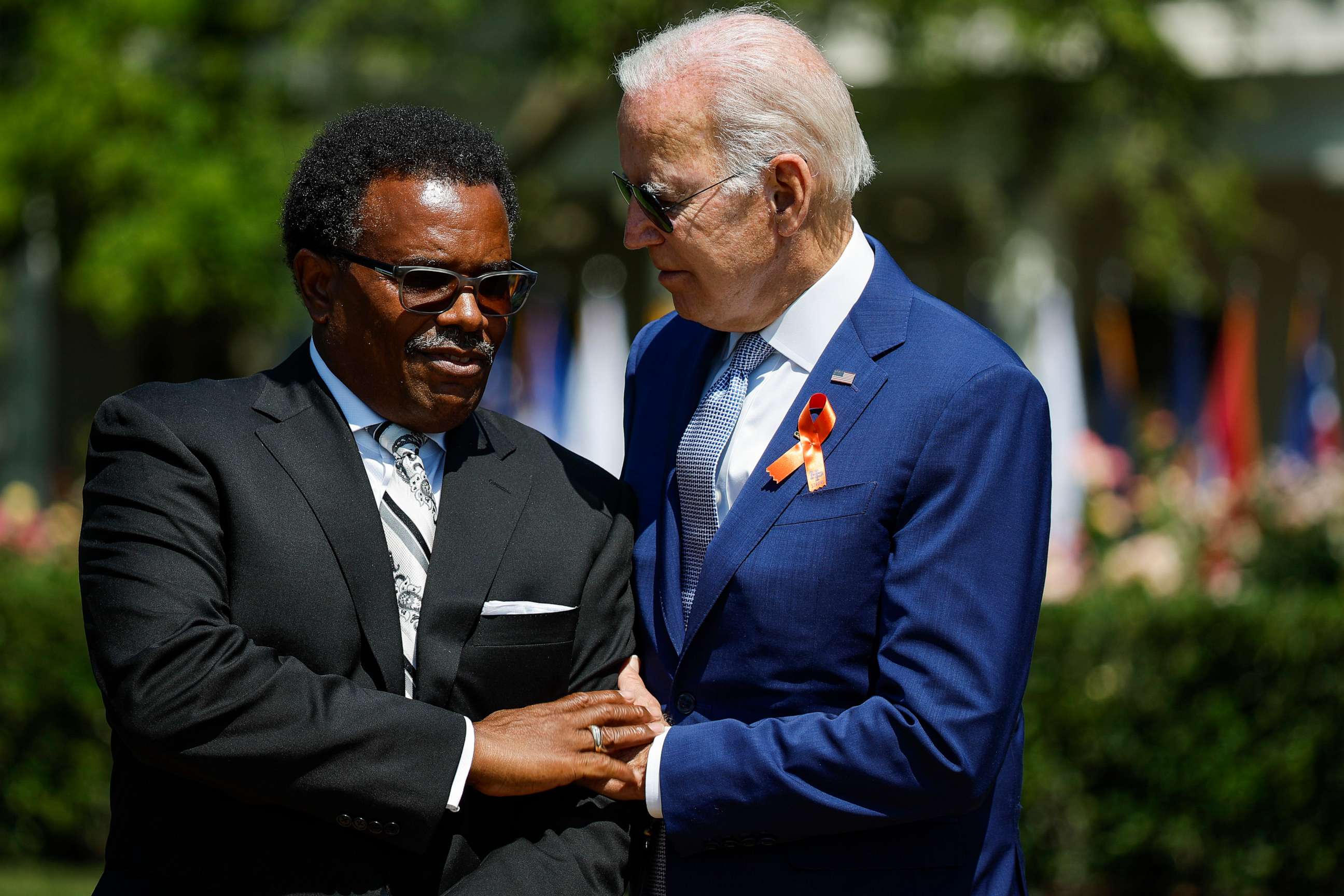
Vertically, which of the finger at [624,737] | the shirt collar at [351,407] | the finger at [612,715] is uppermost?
the shirt collar at [351,407]

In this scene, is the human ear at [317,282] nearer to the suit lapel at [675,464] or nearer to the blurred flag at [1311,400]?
the suit lapel at [675,464]

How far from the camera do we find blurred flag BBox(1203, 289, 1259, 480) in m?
9.55

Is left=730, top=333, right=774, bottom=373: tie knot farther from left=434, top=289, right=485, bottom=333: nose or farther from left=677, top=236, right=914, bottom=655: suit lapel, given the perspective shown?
left=434, top=289, right=485, bottom=333: nose

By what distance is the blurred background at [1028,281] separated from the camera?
19.6 feet

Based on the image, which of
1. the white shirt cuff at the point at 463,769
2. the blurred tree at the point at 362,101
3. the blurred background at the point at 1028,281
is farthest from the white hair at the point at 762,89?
the blurred tree at the point at 362,101

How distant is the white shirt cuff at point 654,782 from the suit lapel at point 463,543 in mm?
376

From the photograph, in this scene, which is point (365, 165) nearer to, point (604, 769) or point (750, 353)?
point (750, 353)

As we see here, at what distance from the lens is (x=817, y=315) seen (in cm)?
275

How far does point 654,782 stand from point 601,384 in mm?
7654

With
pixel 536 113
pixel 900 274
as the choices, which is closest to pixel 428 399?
pixel 900 274

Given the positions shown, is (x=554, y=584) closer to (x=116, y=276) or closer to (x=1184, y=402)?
(x=116, y=276)

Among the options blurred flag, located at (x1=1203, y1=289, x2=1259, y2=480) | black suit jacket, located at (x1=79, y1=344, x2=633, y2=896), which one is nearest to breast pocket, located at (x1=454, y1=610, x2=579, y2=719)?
black suit jacket, located at (x1=79, y1=344, x2=633, y2=896)

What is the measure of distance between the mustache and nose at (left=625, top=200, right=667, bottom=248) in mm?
342

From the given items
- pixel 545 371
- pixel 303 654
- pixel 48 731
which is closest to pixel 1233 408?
pixel 545 371
